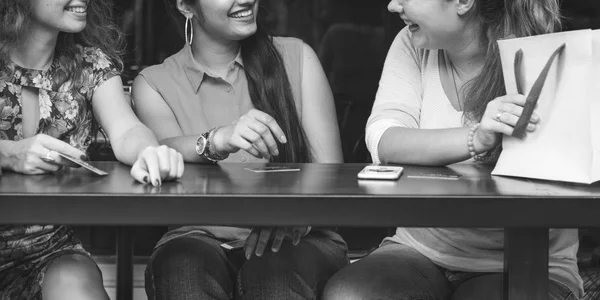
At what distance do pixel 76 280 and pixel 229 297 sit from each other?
1.04 feet

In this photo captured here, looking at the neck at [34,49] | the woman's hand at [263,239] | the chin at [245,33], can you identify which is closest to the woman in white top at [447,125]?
the woman's hand at [263,239]

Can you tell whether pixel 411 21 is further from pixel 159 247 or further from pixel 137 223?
pixel 137 223

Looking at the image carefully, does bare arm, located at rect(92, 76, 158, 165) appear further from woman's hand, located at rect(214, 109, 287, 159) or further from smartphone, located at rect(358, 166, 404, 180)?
smartphone, located at rect(358, 166, 404, 180)

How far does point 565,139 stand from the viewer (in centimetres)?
135

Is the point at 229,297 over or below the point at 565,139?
below

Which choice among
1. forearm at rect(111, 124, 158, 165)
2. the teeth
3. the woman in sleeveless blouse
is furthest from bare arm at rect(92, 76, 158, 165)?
the teeth

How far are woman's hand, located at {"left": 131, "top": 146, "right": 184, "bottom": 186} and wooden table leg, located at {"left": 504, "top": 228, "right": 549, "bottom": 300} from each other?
0.54 metres

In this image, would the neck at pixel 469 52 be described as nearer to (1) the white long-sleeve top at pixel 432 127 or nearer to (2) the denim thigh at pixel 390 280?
(1) the white long-sleeve top at pixel 432 127

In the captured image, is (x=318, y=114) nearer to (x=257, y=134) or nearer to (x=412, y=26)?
(x=412, y=26)

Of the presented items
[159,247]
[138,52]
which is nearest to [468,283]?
[159,247]

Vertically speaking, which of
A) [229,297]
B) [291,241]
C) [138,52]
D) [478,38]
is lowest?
[229,297]

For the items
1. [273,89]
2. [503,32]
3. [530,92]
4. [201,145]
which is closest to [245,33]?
[273,89]

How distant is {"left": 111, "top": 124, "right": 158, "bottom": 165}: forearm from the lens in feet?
5.33

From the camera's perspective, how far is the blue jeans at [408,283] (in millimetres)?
1542
